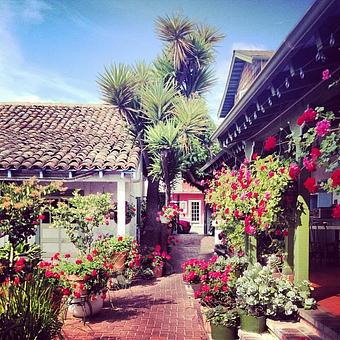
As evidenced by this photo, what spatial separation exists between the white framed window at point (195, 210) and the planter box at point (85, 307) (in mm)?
26648

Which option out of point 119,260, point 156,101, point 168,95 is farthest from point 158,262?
point 168,95

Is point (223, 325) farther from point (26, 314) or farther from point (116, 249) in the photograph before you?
point (116, 249)

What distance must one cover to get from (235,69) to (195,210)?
21.0m

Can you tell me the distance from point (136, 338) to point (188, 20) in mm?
8602

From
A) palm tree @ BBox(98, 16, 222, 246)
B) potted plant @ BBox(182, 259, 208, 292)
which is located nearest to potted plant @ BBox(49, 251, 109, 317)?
potted plant @ BBox(182, 259, 208, 292)

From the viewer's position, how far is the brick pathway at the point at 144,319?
17.6ft

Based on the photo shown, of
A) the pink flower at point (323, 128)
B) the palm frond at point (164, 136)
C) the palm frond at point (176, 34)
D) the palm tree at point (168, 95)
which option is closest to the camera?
the pink flower at point (323, 128)

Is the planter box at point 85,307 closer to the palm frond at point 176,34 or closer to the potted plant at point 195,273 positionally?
the potted plant at point 195,273

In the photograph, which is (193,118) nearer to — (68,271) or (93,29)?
(93,29)

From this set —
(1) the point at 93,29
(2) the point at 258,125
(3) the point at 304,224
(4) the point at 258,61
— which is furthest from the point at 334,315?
(4) the point at 258,61

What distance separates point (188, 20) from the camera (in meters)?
10.5

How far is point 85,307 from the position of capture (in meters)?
6.16

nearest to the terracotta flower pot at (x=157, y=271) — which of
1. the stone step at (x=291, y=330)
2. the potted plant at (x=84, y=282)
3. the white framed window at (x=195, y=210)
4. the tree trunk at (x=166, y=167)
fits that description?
the tree trunk at (x=166, y=167)

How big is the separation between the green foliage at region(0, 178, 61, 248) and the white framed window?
93.6 ft
